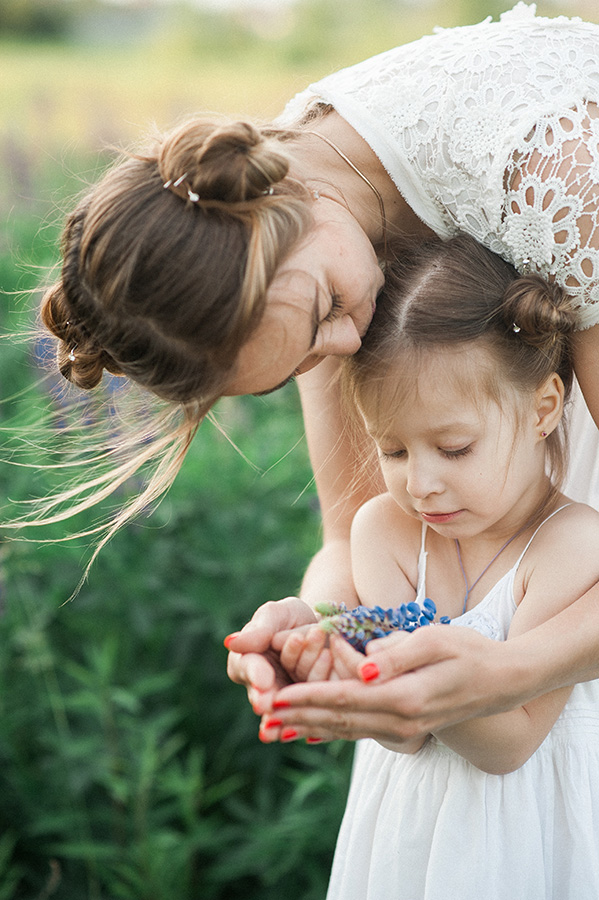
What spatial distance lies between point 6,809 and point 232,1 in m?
6.78

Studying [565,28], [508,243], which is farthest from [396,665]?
[565,28]

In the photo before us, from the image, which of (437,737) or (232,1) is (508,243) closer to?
(437,737)

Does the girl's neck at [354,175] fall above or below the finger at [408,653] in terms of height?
above

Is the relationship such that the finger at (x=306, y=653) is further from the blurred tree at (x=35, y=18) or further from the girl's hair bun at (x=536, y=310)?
the blurred tree at (x=35, y=18)

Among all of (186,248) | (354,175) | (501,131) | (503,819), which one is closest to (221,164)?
(186,248)

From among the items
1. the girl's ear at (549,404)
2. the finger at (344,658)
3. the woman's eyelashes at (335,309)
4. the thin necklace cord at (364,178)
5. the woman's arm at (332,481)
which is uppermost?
the thin necklace cord at (364,178)

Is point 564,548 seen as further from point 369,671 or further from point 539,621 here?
point 369,671

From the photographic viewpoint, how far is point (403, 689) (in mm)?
1165

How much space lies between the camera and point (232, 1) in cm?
750

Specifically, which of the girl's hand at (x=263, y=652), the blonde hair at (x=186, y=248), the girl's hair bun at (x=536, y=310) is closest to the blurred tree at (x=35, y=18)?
the blonde hair at (x=186, y=248)

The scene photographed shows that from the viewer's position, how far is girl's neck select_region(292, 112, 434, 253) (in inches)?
59.8

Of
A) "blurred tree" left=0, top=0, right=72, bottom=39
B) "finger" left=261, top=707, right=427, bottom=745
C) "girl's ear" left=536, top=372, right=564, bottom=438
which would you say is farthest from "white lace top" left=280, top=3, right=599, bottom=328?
"blurred tree" left=0, top=0, right=72, bottom=39

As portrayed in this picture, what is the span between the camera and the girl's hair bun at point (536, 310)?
54.1 inches

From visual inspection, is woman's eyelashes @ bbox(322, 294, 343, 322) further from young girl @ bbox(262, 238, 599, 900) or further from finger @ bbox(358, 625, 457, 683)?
finger @ bbox(358, 625, 457, 683)
